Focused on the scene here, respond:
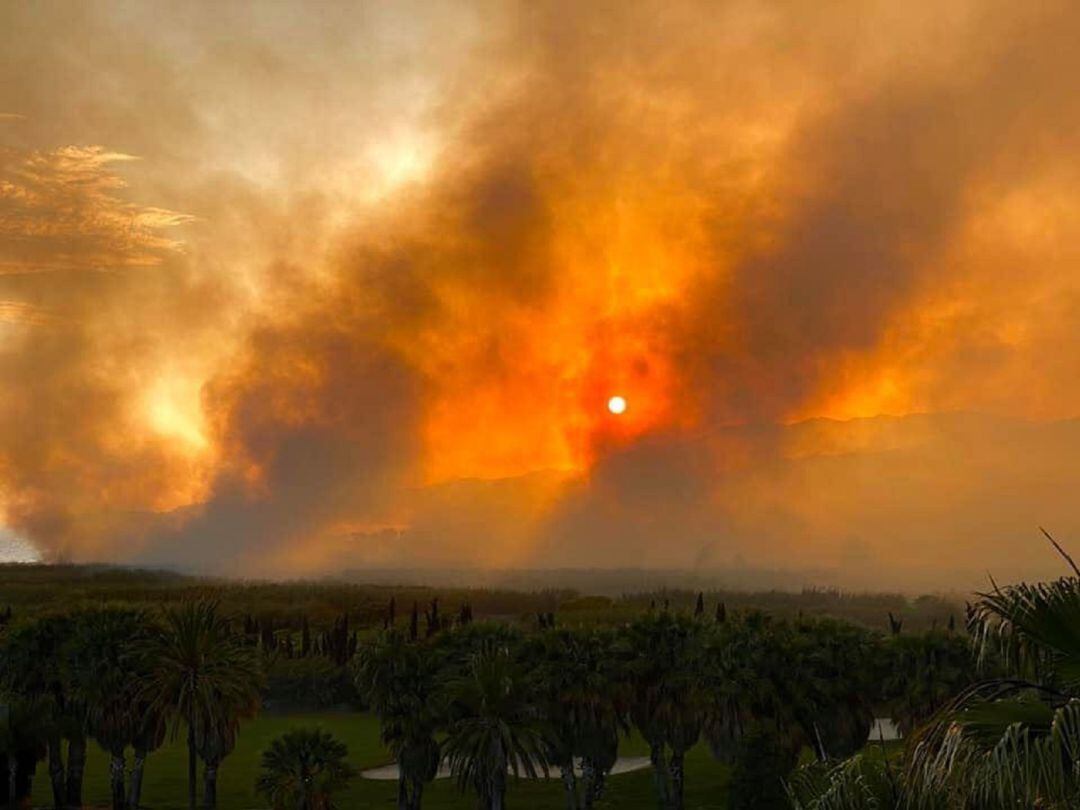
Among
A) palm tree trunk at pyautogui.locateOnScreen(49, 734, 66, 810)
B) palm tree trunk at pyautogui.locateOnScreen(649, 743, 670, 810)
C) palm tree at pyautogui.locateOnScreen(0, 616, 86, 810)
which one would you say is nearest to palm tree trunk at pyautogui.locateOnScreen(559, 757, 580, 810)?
palm tree trunk at pyautogui.locateOnScreen(649, 743, 670, 810)

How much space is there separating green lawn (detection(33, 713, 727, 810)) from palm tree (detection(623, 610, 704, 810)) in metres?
6.46

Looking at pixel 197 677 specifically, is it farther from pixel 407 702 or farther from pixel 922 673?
pixel 922 673

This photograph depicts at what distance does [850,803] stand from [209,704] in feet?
170

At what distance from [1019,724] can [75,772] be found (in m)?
→ 69.0

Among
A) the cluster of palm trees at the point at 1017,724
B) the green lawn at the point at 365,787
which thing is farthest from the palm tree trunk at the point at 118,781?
the cluster of palm trees at the point at 1017,724

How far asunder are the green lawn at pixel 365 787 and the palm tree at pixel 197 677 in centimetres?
555

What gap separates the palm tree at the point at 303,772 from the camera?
56406 mm

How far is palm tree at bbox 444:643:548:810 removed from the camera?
59781 mm

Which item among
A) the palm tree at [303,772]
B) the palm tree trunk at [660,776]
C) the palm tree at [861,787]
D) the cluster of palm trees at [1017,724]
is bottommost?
the palm tree trunk at [660,776]

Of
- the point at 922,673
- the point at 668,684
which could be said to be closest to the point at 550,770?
the point at 668,684

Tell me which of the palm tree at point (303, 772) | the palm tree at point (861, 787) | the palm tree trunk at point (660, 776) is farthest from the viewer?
the palm tree trunk at point (660, 776)

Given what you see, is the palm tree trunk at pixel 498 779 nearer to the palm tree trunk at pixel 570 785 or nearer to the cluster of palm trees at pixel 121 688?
the palm tree trunk at pixel 570 785

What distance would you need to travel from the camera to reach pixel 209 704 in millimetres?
62875

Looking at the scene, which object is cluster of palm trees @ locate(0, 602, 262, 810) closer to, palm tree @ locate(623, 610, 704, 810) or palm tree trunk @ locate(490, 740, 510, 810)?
palm tree trunk @ locate(490, 740, 510, 810)
